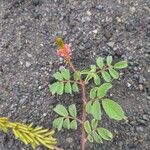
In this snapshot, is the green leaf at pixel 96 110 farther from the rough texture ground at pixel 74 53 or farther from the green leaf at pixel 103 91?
the rough texture ground at pixel 74 53

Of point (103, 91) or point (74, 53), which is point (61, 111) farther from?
point (74, 53)

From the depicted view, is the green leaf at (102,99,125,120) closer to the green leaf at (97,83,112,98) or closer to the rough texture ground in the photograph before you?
the green leaf at (97,83,112,98)

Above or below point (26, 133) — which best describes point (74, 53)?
below

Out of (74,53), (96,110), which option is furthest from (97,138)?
(74,53)

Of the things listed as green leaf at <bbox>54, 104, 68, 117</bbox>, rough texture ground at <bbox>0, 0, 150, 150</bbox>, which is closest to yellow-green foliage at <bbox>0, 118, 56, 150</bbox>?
green leaf at <bbox>54, 104, 68, 117</bbox>

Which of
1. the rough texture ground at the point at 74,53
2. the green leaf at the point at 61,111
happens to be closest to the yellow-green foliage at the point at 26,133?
the green leaf at the point at 61,111

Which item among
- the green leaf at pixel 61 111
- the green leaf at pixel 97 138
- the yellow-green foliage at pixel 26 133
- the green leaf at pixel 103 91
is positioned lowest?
the green leaf at pixel 97 138

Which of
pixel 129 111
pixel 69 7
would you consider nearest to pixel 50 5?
pixel 69 7

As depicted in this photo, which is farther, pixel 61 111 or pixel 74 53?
pixel 74 53

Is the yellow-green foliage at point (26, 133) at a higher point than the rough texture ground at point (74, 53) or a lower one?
higher
